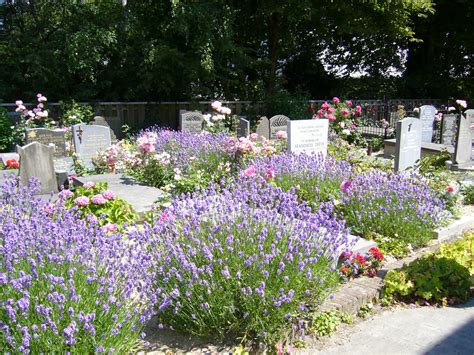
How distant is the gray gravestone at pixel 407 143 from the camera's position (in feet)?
28.5

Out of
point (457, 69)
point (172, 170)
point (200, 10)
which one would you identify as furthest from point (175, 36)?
point (457, 69)

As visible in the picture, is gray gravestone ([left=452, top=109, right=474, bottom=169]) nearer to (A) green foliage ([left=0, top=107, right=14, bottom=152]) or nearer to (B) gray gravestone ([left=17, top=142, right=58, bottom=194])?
(B) gray gravestone ([left=17, top=142, right=58, bottom=194])

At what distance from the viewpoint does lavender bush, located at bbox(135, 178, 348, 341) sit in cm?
326

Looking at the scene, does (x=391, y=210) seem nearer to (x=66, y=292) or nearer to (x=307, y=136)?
(x=307, y=136)

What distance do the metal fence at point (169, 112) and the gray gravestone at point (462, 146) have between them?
5146mm

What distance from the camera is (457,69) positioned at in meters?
23.6

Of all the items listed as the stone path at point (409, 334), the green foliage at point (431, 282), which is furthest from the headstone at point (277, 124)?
the stone path at point (409, 334)

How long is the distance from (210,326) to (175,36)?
14.6 meters

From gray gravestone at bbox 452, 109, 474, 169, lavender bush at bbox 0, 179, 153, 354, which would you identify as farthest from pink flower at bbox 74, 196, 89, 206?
gray gravestone at bbox 452, 109, 474, 169

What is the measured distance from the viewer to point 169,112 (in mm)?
17859

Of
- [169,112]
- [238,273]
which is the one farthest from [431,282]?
[169,112]

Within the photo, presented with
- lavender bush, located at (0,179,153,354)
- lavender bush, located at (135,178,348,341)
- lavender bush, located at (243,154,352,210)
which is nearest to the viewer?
lavender bush, located at (0,179,153,354)

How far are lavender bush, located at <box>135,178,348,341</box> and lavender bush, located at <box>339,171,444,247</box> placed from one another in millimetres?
1842

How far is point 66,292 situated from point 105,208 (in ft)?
9.48
